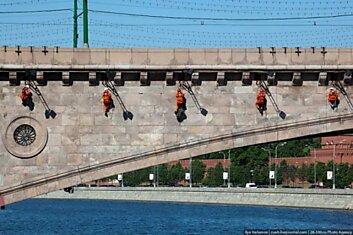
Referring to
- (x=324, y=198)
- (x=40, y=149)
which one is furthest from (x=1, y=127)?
(x=324, y=198)

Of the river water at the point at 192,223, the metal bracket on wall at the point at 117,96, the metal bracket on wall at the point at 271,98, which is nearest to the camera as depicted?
the metal bracket on wall at the point at 271,98

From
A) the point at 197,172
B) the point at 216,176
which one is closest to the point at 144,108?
the point at 216,176

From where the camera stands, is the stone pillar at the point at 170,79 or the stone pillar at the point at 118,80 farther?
the stone pillar at the point at 118,80

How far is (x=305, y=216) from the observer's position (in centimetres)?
12006

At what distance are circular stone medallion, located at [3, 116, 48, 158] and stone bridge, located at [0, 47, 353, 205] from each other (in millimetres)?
41

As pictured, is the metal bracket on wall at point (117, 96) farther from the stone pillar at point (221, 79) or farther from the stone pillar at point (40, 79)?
the stone pillar at point (221, 79)

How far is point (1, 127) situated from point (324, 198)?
89.8 meters

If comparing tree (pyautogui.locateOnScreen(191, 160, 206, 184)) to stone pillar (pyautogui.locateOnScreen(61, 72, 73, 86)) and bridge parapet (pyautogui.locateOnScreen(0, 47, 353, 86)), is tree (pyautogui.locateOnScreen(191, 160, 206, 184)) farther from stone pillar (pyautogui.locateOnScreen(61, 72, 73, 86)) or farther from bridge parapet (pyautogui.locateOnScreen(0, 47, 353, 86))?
bridge parapet (pyautogui.locateOnScreen(0, 47, 353, 86))

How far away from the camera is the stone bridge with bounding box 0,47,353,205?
46.3 meters

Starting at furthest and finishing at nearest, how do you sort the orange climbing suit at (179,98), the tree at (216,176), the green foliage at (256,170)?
the tree at (216,176), the green foliage at (256,170), the orange climbing suit at (179,98)

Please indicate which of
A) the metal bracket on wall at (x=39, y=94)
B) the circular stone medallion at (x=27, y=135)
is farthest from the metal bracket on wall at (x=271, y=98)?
the circular stone medallion at (x=27, y=135)

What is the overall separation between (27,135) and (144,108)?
496 centimetres

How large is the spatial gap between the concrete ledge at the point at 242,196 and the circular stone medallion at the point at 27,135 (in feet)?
278

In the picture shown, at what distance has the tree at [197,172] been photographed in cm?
19262
